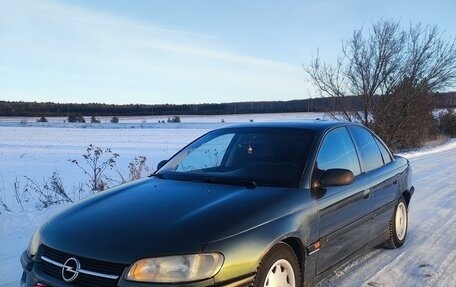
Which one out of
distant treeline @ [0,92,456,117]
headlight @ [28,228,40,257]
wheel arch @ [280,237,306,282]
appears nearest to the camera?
headlight @ [28,228,40,257]

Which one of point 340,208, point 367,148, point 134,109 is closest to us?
point 340,208

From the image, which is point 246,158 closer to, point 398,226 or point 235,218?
point 235,218

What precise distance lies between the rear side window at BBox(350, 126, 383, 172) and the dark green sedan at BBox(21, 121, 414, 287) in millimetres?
19

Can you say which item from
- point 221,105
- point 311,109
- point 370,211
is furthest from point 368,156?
point 221,105

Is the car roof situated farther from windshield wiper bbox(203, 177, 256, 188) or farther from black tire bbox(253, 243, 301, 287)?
black tire bbox(253, 243, 301, 287)

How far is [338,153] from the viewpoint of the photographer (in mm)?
4570

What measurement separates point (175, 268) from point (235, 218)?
55 cm

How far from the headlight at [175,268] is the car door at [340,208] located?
1.31m

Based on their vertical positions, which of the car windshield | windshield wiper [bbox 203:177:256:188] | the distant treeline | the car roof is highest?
the car roof

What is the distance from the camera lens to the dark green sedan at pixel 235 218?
9.39 feet

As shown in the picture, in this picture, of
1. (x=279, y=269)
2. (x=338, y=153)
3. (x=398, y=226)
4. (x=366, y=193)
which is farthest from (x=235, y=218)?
(x=398, y=226)

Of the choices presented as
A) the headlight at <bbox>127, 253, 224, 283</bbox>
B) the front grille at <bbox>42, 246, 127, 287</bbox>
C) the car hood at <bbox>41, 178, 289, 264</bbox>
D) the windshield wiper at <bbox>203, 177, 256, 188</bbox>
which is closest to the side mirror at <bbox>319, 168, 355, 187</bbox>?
the car hood at <bbox>41, 178, 289, 264</bbox>

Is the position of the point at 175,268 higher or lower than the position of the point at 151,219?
lower

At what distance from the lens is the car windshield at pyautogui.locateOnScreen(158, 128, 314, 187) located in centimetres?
400
